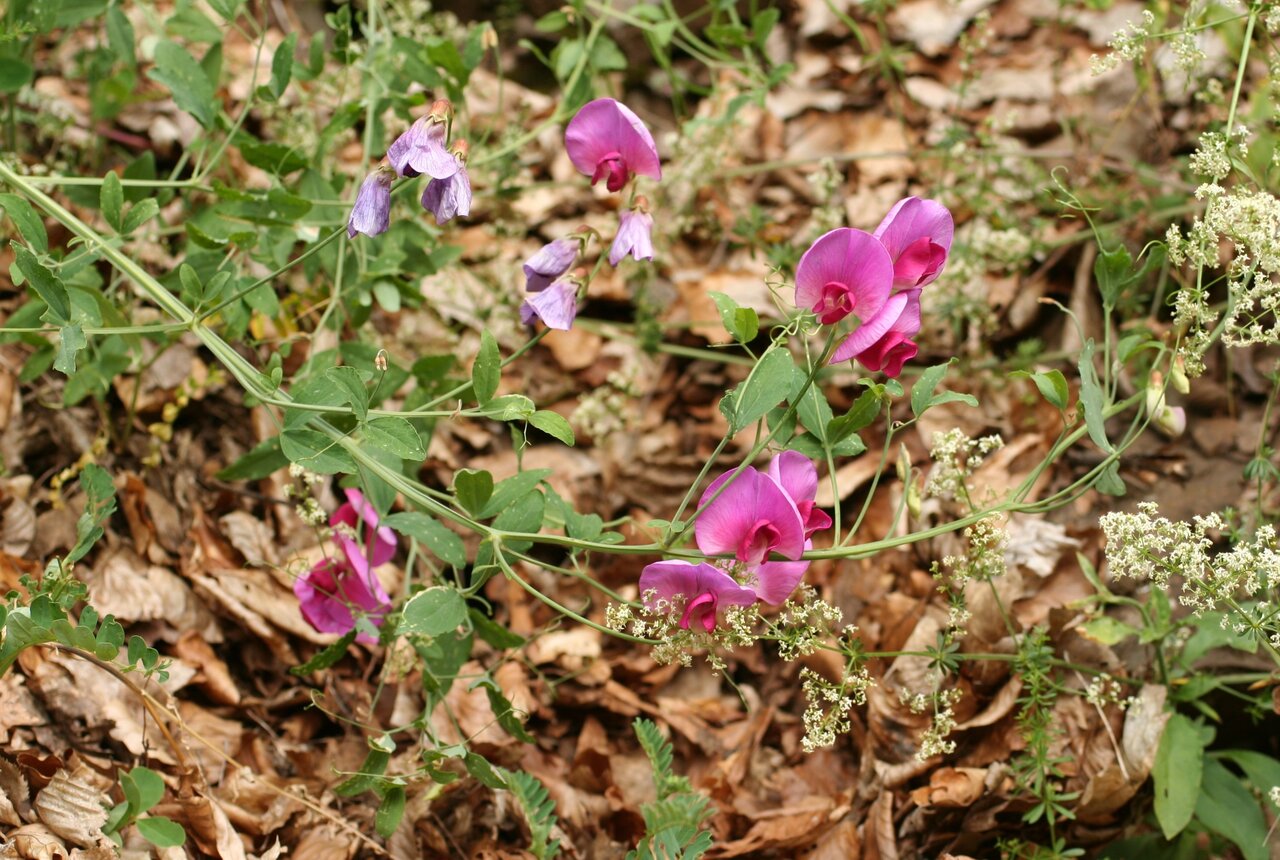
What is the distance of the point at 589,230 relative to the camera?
169 cm

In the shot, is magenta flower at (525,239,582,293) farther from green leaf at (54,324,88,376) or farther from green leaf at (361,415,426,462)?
green leaf at (54,324,88,376)

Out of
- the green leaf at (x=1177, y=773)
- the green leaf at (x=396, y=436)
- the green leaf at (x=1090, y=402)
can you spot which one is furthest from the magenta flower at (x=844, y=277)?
the green leaf at (x=1177, y=773)

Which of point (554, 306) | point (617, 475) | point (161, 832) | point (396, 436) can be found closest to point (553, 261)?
point (554, 306)

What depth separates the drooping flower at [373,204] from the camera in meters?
1.53

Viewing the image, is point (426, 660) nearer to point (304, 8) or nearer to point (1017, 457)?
point (1017, 457)

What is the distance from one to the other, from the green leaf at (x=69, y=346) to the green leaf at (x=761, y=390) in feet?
2.99

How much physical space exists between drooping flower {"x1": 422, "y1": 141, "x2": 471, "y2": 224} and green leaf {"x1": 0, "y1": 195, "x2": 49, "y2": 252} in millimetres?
618

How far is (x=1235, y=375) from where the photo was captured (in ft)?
8.92

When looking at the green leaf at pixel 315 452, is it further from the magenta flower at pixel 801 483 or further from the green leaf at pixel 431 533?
the magenta flower at pixel 801 483

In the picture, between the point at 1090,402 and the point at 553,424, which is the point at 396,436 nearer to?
the point at 553,424

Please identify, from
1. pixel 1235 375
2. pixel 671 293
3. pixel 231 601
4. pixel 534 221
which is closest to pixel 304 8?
pixel 534 221

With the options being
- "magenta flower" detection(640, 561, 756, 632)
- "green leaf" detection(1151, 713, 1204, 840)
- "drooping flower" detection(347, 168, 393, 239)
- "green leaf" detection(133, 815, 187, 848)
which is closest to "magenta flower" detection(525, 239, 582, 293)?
"drooping flower" detection(347, 168, 393, 239)

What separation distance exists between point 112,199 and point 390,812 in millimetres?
1084

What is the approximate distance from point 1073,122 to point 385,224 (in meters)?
2.33
